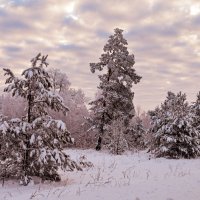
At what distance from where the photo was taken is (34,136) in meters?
10.6

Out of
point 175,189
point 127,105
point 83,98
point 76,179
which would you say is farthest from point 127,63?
point 83,98

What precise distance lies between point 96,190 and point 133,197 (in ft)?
3.32

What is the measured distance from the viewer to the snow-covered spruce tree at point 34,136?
419 inches

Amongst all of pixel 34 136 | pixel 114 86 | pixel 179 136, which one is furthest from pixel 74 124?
pixel 34 136

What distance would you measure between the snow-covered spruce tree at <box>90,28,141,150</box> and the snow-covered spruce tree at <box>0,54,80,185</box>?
22.4m

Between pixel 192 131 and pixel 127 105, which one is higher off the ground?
pixel 127 105

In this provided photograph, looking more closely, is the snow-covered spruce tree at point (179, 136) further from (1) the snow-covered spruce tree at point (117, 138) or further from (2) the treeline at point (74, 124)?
(1) the snow-covered spruce tree at point (117, 138)

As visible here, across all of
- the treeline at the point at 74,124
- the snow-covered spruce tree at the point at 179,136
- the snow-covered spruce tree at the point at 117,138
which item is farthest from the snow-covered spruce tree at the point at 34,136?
the snow-covered spruce tree at the point at 117,138

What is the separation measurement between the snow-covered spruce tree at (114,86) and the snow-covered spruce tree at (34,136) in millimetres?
22404

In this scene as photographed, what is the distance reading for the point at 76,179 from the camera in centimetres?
1166

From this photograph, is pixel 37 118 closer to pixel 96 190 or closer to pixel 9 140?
pixel 9 140

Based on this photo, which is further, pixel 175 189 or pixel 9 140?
pixel 9 140

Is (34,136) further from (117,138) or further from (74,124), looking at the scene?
(74,124)

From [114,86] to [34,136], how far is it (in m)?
24.2
